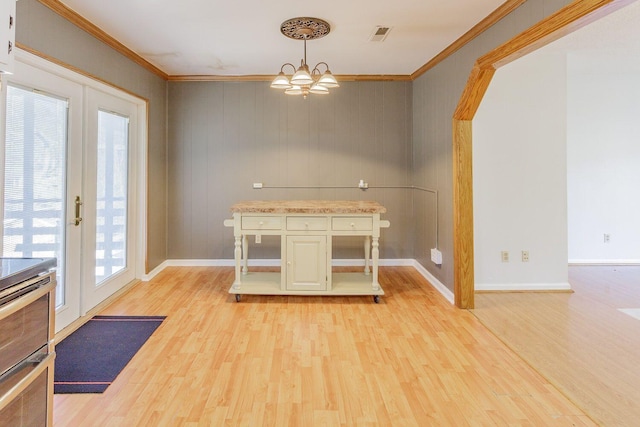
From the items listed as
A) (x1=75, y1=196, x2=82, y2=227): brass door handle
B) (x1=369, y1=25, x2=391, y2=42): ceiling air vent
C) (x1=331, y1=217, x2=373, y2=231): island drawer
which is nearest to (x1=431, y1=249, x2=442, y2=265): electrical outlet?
(x1=331, y1=217, x2=373, y2=231): island drawer

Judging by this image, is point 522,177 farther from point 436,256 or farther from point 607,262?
point 607,262

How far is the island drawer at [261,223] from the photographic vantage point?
3604 millimetres

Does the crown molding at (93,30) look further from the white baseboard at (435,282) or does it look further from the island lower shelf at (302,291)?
the white baseboard at (435,282)

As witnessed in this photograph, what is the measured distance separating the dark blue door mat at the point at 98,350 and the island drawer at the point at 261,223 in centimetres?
107

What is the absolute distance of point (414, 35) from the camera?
355cm

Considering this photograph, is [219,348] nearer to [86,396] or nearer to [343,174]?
[86,396]

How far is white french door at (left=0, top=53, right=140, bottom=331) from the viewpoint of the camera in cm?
254

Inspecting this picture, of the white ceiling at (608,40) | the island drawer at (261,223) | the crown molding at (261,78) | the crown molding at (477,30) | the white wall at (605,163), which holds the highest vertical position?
the crown molding at (261,78)

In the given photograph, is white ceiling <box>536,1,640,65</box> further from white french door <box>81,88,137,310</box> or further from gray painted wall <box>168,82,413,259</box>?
white french door <box>81,88,137,310</box>

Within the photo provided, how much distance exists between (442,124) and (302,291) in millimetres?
2204

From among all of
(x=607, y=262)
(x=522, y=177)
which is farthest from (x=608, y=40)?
(x=607, y=262)

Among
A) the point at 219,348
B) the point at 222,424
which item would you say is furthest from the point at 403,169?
the point at 222,424

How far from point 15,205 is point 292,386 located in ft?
6.93

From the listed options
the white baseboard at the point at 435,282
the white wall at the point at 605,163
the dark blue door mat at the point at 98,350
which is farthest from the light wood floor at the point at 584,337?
the dark blue door mat at the point at 98,350
